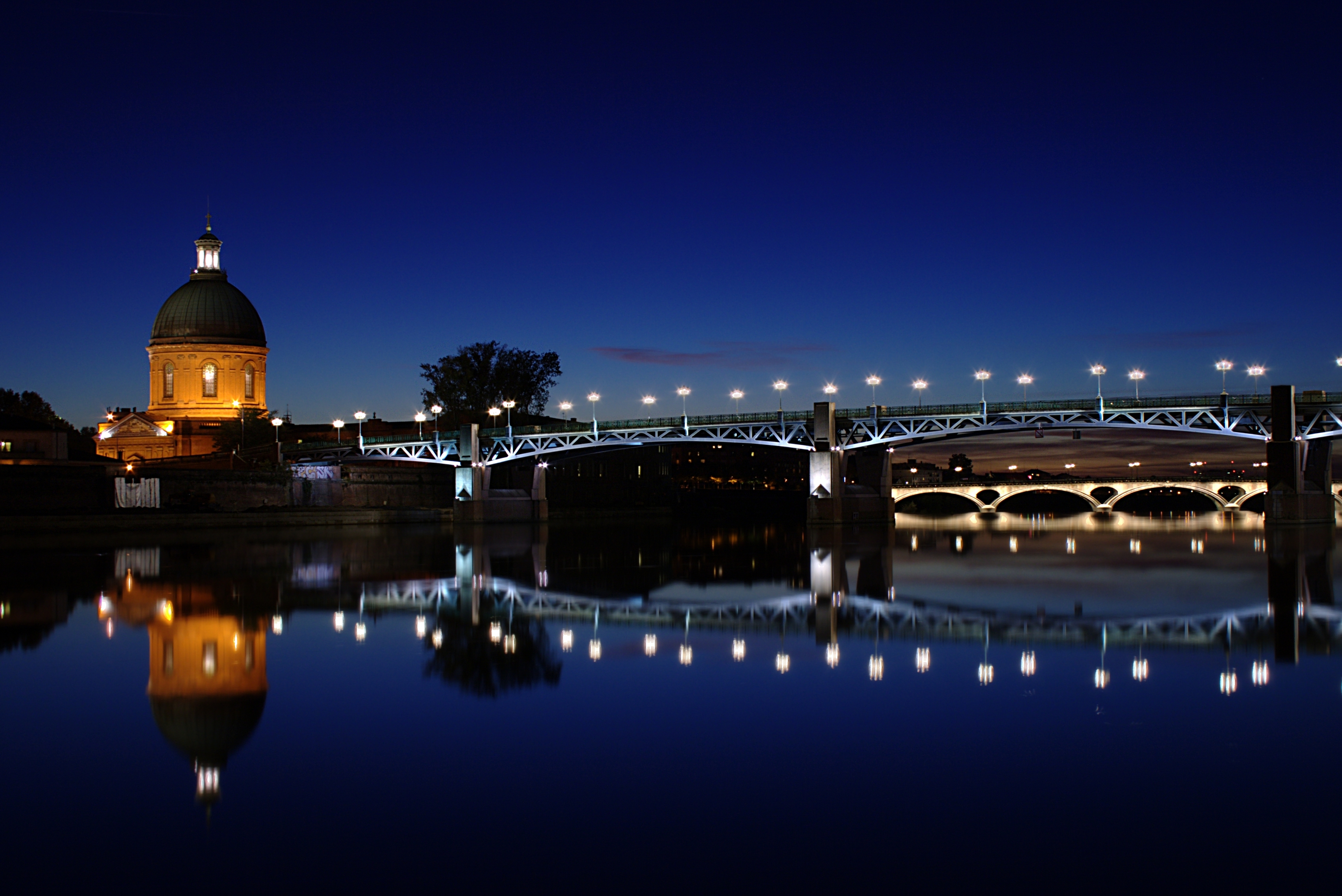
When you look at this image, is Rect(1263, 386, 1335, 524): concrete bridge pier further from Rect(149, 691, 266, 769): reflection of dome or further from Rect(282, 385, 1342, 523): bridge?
Result: Rect(149, 691, 266, 769): reflection of dome

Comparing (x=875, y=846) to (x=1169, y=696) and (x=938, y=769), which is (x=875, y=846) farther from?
(x=1169, y=696)

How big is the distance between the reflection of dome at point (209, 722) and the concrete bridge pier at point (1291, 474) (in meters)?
68.0

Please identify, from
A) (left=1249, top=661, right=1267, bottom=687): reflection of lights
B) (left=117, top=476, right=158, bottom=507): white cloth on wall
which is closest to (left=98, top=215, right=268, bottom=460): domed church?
(left=117, top=476, right=158, bottom=507): white cloth on wall

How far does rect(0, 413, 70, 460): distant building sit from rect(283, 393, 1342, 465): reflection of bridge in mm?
21103

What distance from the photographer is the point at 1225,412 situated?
7244 cm

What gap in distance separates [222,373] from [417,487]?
2612 cm

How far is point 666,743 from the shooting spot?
38.0ft

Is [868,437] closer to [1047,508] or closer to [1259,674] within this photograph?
[1259,674]

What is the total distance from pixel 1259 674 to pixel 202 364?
4591 inches

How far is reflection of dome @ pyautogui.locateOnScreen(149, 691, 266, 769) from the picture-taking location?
443 inches

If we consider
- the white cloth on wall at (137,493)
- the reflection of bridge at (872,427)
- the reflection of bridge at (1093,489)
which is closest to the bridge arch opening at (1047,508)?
the reflection of bridge at (1093,489)

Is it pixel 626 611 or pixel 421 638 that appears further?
pixel 626 611

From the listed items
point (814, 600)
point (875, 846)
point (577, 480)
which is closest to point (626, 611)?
point (814, 600)

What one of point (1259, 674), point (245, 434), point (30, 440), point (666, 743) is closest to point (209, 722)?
point (666, 743)
